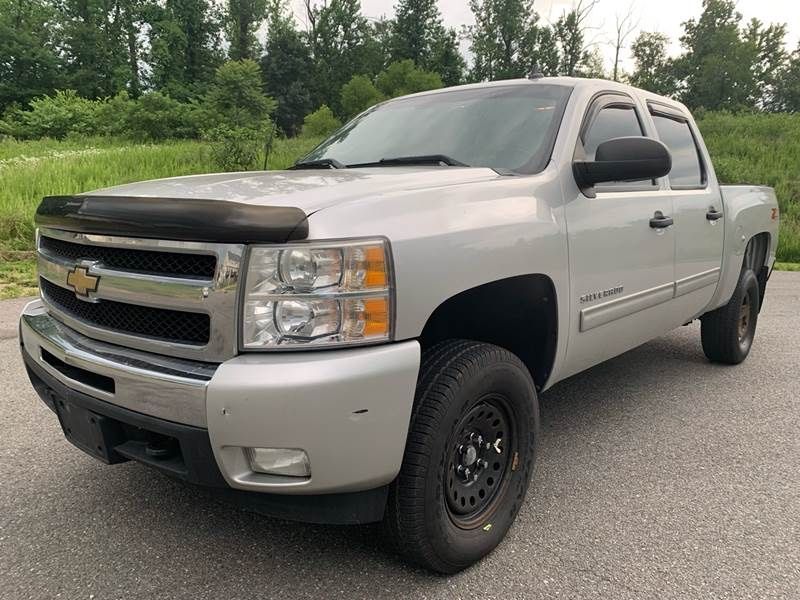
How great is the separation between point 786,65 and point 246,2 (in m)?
58.6

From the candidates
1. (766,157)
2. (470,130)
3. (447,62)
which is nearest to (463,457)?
(470,130)

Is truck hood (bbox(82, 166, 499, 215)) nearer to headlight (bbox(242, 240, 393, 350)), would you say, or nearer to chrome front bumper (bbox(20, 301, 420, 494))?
headlight (bbox(242, 240, 393, 350))

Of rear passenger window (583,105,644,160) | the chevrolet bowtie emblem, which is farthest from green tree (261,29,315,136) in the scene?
the chevrolet bowtie emblem

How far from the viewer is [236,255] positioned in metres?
1.75

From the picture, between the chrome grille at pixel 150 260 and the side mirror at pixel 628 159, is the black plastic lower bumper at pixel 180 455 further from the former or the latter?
the side mirror at pixel 628 159

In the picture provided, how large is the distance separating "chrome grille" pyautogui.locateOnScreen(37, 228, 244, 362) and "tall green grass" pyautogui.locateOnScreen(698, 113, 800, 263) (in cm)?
1448

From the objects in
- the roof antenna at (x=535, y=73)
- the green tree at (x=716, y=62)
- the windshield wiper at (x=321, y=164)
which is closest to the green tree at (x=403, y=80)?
the green tree at (x=716, y=62)

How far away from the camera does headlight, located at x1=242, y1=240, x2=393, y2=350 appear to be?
1.75m

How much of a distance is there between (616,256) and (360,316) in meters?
1.62

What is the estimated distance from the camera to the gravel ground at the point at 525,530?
2.12 meters

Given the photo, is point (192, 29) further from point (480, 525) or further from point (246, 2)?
point (480, 525)

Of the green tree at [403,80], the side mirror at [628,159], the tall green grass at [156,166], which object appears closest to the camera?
the side mirror at [628,159]

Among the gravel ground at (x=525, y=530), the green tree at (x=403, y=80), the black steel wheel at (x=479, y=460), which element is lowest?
the gravel ground at (x=525, y=530)

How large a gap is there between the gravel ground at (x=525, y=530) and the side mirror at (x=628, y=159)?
4.66ft
